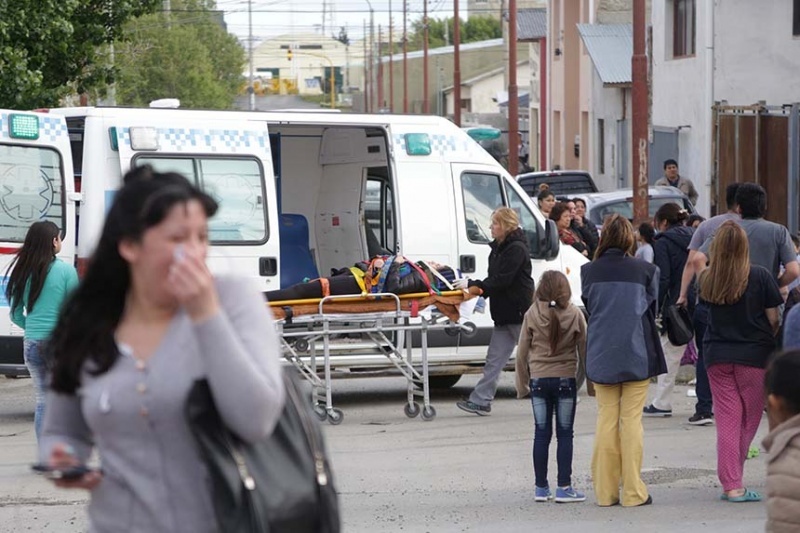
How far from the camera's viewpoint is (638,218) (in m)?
18.2

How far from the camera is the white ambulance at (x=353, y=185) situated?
1184cm

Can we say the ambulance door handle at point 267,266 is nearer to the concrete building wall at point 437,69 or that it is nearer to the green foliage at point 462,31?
the concrete building wall at point 437,69

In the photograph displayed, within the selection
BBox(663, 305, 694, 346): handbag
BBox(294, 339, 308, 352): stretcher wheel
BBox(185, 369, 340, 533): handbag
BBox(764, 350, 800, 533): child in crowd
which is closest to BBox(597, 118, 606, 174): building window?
BBox(294, 339, 308, 352): stretcher wheel

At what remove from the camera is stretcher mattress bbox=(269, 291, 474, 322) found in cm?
1089

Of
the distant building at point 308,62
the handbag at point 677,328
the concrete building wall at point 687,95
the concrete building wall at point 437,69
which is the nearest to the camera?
the handbag at point 677,328

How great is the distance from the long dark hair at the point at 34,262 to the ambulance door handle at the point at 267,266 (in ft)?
10.4

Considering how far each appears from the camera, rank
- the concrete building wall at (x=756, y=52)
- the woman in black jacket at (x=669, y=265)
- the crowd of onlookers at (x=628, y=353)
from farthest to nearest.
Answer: the concrete building wall at (x=756, y=52), the woman in black jacket at (x=669, y=265), the crowd of onlookers at (x=628, y=353)

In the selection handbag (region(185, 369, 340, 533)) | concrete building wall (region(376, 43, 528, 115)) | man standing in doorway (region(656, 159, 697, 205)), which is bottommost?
handbag (region(185, 369, 340, 533))

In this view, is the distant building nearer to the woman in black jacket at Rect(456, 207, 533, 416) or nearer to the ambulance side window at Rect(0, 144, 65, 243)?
the ambulance side window at Rect(0, 144, 65, 243)

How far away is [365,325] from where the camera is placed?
1137 centimetres

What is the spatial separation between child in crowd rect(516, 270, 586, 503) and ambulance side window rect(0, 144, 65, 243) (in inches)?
196

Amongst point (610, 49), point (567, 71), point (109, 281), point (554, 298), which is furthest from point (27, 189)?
point (567, 71)

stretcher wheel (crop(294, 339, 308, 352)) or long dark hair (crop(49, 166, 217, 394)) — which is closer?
long dark hair (crop(49, 166, 217, 394))

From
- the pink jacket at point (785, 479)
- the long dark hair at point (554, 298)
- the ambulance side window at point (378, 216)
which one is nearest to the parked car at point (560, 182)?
the ambulance side window at point (378, 216)
